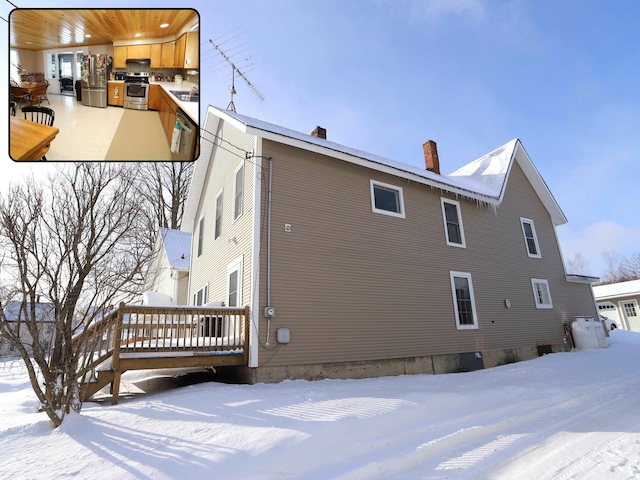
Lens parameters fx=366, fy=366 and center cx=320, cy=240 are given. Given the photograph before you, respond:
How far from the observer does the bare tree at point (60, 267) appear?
205 inches

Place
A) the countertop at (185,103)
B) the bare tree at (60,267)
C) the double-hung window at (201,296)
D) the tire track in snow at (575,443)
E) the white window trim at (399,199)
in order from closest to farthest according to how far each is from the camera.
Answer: the countertop at (185,103) < the tire track in snow at (575,443) < the bare tree at (60,267) < the white window trim at (399,199) < the double-hung window at (201,296)

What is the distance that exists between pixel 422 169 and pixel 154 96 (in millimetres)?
11537

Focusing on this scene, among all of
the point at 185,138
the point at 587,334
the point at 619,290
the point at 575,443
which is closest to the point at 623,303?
the point at 619,290

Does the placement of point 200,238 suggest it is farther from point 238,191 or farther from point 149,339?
point 149,339

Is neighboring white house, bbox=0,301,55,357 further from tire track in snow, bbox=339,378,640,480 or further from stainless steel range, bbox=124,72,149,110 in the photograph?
tire track in snow, bbox=339,378,640,480

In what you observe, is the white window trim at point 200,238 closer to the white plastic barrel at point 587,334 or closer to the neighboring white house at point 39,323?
the neighboring white house at point 39,323

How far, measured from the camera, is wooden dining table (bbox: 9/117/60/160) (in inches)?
96.4

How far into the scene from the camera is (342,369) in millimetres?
7781

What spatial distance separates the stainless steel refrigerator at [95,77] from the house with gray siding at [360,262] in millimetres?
5089

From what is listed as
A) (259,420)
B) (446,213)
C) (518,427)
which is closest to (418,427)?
(518,427)

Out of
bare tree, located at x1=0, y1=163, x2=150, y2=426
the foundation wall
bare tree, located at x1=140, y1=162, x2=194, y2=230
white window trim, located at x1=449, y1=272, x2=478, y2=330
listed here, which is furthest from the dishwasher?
bare tree, located at x1=140, y1=162, x2=194, y2=230

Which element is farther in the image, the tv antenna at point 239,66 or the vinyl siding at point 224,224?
the tv antenna at point 239,66

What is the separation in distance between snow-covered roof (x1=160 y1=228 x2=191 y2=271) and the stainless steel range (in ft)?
44.2

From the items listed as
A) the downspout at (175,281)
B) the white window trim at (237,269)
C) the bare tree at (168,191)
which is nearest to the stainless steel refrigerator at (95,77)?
the white window trim at (237,269)
